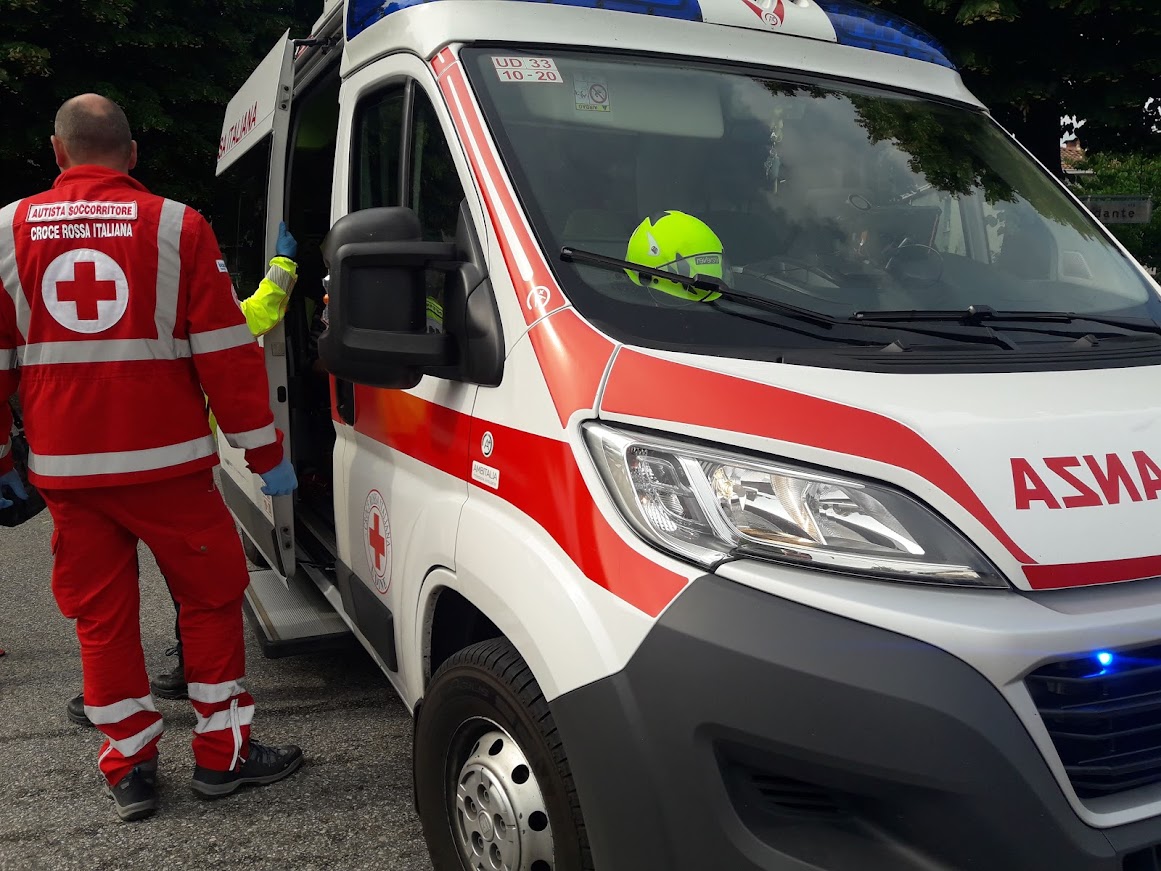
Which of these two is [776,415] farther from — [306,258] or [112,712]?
[306,258]

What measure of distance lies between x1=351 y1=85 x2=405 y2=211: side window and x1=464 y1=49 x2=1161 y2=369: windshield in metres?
0.41

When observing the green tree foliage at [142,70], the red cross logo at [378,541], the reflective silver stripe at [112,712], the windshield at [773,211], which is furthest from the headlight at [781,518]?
the green tree foliage at [142,70]

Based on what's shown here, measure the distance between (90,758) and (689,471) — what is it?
2.59 meters

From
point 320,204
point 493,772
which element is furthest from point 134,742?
point 320,204

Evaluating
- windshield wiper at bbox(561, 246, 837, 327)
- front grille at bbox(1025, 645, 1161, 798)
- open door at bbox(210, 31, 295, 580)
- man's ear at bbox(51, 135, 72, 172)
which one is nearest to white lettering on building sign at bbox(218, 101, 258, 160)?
open door at bbox(210, 31, 295, 580)

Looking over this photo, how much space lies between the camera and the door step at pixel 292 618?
3596 mm

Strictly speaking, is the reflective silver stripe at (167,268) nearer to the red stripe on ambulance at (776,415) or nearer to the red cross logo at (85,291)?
the red cross logo at (85,291)

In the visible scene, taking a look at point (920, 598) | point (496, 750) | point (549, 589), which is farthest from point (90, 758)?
point (920, 598)

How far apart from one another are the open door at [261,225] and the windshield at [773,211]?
56.6 inches

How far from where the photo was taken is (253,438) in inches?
121

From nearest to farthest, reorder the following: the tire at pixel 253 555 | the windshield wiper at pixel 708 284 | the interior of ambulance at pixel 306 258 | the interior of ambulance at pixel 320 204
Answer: the windshield wiper at pixel 708 284 → the interior of ambulance at pixel 320 204 → the interior of ambulance at pixel 306 258 → the tire at pixel 253 555

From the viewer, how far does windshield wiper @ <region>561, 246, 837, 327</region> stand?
6.90ft

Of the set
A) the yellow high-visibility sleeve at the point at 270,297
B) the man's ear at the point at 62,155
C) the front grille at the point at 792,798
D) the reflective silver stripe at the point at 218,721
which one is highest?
the man's ear at the point at 62,155

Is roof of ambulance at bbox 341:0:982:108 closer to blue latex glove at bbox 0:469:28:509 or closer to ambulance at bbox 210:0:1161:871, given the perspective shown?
ambulance at bbox 210:0:1161:871
